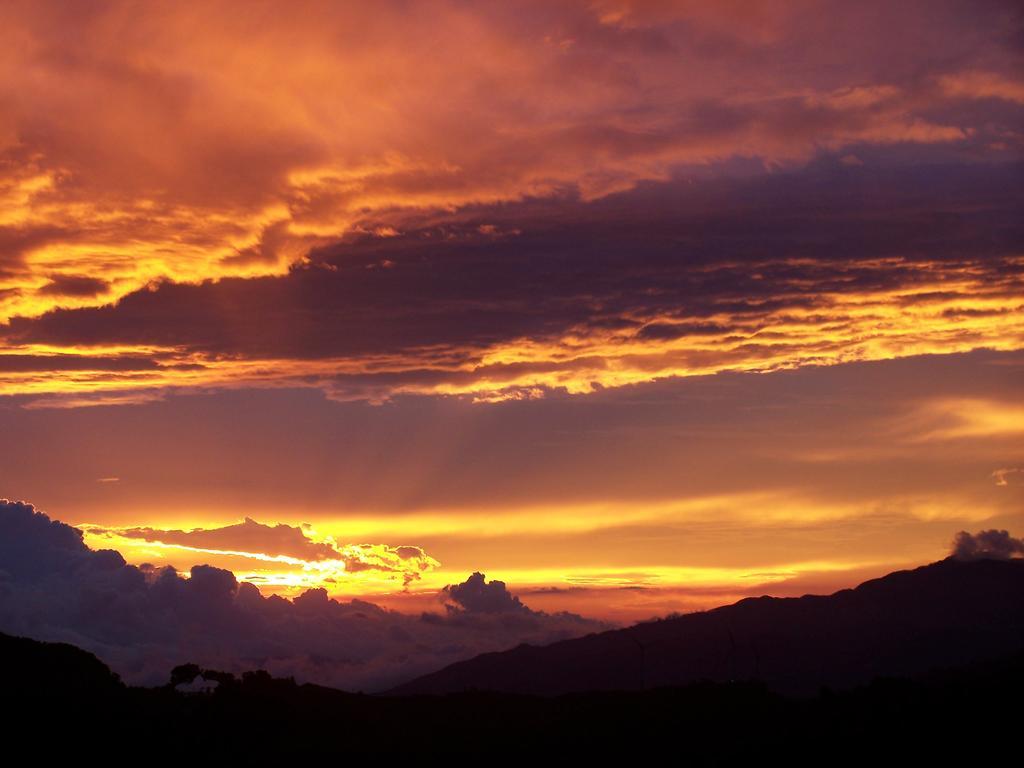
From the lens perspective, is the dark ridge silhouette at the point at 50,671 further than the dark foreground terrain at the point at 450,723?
Yes

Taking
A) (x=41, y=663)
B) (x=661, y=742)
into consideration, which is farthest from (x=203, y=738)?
(x=661, y=742)

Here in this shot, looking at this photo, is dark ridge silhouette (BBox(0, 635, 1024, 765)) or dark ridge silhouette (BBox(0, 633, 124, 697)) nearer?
dark ridge silhouette (BBox(0, 635, 1024, 765))

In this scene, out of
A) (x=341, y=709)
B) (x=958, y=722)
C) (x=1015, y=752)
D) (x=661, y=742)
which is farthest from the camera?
(x=341, y=709)

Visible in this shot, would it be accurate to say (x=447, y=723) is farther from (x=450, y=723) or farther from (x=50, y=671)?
(x=50, y=671)

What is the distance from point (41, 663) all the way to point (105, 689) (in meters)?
13.1

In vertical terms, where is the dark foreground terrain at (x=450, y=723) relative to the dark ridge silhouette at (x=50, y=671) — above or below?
below

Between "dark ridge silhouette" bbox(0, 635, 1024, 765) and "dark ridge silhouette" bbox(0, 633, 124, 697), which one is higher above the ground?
"dark ridge silhouette" bbox(0, 633, 124, 697)

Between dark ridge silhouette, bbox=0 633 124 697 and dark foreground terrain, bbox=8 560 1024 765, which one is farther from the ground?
dark ridge silhouette, bbox=0 633 124 697

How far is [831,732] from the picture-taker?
162750 mm

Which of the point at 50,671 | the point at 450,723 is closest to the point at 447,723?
the point at 450,723

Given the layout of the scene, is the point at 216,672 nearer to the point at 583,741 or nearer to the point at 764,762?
the point at 583,741

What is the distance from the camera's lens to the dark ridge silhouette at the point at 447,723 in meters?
147

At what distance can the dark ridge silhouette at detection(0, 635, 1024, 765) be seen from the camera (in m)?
147

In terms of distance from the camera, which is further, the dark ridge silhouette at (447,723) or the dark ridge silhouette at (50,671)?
the dark ridge silhouette at (50,671)
